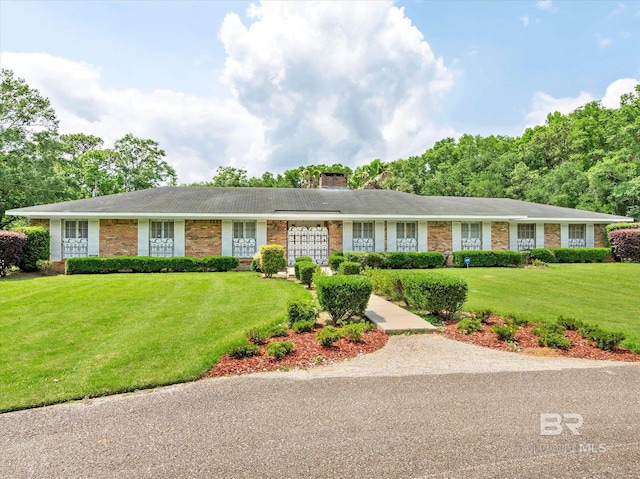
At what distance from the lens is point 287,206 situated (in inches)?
723

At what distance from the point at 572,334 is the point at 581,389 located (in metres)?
2.64

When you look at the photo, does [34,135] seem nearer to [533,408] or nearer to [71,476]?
[71,476]

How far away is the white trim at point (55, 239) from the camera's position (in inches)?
615

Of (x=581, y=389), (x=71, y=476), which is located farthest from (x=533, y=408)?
(x=71, y=476)

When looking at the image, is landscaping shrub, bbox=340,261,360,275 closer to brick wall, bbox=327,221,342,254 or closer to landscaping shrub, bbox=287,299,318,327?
landscaping shrub, bbox=287,299,318,327

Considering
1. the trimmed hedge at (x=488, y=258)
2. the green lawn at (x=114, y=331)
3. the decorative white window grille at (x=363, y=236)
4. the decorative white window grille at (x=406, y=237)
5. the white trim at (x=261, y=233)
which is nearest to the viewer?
the green lawn at (x=114, y=331)

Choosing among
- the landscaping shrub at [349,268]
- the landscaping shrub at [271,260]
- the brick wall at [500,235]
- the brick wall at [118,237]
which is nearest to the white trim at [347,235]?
the landscaping shrub at [271,260]

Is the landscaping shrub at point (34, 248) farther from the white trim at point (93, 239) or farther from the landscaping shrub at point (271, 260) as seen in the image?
the landscaping shrub at point (271, 260)

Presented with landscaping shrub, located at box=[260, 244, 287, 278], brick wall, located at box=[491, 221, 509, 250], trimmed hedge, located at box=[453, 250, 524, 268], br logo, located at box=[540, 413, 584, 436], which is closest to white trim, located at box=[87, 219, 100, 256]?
landscaping shrub, located at box=[260, 244, 287, 278]

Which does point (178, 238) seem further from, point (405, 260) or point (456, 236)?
point (456, 236)

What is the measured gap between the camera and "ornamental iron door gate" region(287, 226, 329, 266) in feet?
57.3

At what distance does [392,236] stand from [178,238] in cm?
1053

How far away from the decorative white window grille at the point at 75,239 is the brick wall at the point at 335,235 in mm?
11225

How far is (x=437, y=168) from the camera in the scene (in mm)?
44375
